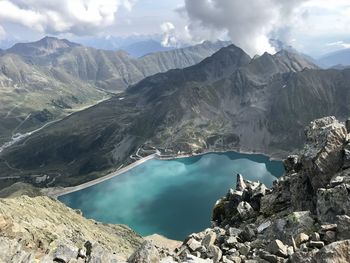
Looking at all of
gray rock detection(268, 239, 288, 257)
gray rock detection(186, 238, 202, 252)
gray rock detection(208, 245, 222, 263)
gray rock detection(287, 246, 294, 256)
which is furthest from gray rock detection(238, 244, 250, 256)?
gray rock detection(186, 238, 202, 252)

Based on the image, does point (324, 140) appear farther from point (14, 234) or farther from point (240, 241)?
point (14, 234)

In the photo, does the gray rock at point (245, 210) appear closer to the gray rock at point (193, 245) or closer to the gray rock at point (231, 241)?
the gray rock at point (193, 245)

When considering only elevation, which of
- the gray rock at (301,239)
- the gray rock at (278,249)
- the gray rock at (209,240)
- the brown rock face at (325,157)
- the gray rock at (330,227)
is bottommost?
the gray rock at (209,240)

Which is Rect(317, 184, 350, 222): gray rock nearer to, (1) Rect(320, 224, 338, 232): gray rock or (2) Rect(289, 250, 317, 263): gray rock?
(1) Rect(320, 224, 338, 232): gray rock

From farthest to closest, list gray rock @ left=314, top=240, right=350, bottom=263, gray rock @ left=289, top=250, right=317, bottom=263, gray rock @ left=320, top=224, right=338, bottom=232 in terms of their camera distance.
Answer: gray rock @ left=320, top=224, right=338, bottom=232
gray rock @ left=289, top=250, right=317, bottom=263
gray rock @ left=314, top=240, right=350, bottom=263

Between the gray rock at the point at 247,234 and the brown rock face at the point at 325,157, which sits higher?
the brown rock face at the point at 325,157

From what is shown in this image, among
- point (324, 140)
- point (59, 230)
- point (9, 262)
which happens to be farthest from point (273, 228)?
point (59, 230)

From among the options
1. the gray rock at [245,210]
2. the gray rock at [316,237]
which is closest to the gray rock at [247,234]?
the gray rock at [316,237]

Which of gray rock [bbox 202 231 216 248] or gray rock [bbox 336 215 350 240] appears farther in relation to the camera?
gray rock [bbox 202 231 216 248]
